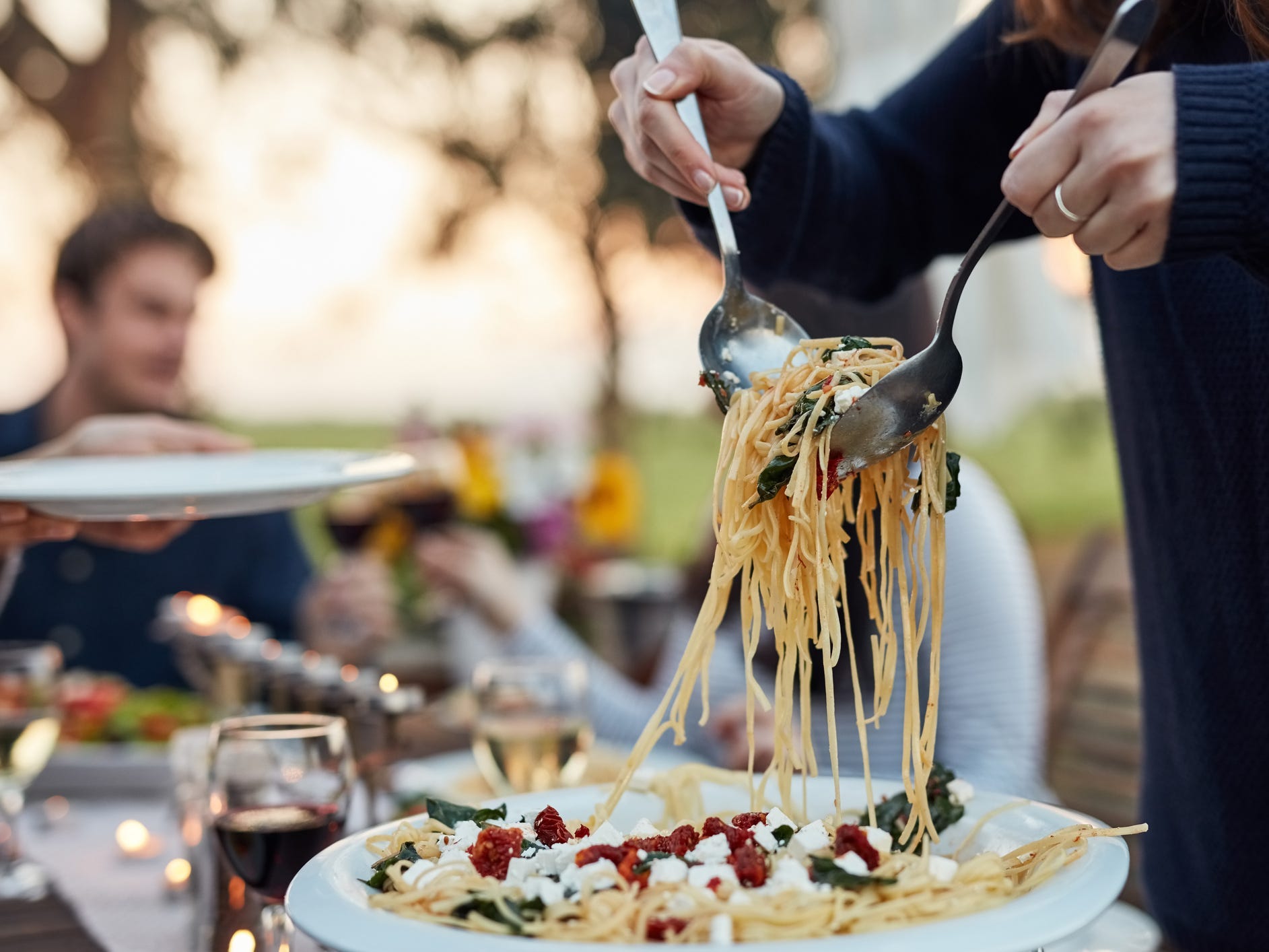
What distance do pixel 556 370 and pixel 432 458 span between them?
3094 mm

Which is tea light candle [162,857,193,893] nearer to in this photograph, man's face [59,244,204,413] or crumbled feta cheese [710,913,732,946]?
crumbled feta cheese [710,913,732,946]

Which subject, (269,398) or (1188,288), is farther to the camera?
(269,398)

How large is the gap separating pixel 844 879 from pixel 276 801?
616 mm

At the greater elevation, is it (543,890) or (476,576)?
(543,890)

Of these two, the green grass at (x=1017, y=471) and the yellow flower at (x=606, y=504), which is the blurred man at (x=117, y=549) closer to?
the yellow flower at (x=606, y=504)

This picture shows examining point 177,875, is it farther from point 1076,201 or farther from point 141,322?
point 141,322

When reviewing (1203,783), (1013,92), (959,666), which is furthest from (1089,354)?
(1203,783)

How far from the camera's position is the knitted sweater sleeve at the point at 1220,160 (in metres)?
0.97

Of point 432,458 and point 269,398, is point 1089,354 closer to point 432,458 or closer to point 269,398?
point 432,458

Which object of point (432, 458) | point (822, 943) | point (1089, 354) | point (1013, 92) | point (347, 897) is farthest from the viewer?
point (1089, 354)

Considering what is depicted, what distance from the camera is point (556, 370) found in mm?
6484

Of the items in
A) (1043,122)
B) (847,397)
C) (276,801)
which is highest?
(1043,122)

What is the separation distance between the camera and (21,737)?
181 centimetres

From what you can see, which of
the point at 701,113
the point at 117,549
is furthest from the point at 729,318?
the point at 117,549
